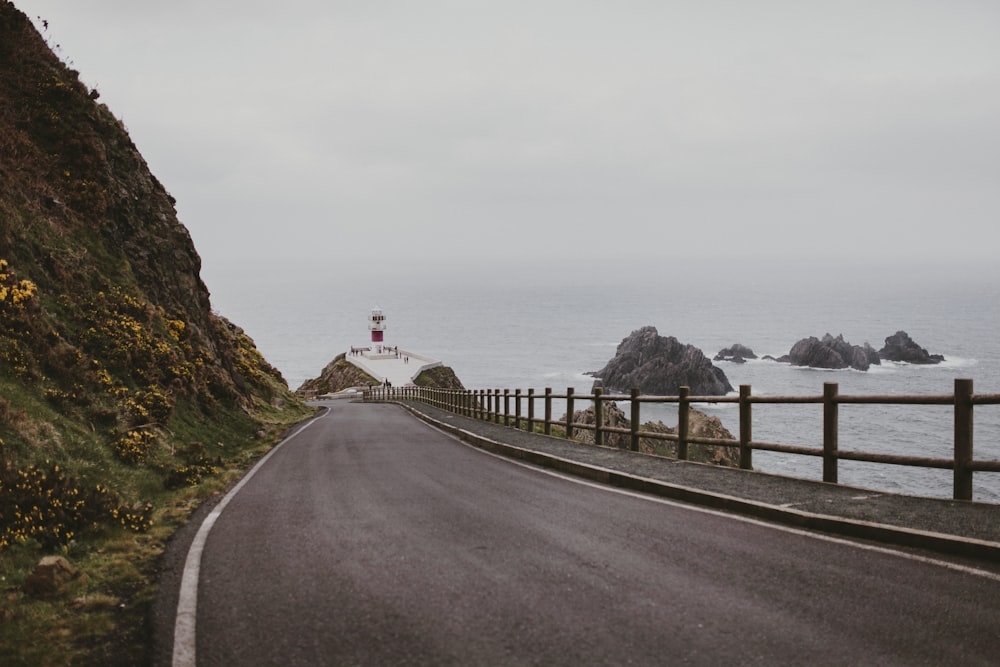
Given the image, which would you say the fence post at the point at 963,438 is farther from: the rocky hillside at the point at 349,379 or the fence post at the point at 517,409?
the rocky hillside at the point at 349,379

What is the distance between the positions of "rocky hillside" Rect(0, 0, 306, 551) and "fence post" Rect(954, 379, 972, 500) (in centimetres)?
942

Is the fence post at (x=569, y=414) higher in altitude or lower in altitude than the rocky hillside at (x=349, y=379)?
higher

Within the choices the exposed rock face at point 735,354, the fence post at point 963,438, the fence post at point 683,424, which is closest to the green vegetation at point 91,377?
the fence post at point 683,424

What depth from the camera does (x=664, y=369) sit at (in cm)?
10350

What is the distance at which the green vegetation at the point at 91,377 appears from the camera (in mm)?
6520

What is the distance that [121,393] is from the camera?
13.9 meters

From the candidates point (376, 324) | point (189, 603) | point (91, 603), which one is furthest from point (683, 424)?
point (376, 324)

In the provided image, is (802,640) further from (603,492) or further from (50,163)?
(50,163)

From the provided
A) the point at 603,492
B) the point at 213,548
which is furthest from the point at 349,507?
the point at 603,492

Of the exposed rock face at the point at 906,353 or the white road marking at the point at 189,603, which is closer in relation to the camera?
the white road marking at the point at 189,603

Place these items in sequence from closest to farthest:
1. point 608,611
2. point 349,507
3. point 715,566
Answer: point 608,611
point 715,566
point 349,507

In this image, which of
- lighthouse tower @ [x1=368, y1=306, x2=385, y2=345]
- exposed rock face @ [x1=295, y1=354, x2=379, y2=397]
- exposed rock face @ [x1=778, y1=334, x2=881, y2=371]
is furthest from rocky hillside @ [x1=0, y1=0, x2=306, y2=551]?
exposed rock face @ [x1=778, y1=334, x2=881, y2=371]

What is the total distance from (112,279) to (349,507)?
1193 cm

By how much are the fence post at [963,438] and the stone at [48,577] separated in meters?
9.21
